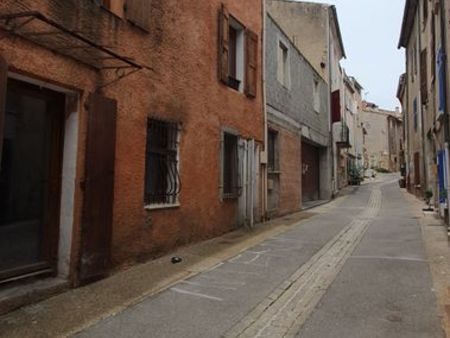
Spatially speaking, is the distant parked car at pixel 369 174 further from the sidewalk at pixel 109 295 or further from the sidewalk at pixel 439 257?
the sidewalk at pixel 109 295

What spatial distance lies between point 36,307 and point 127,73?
11.3 feet

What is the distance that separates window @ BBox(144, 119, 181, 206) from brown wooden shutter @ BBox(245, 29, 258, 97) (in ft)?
12.8

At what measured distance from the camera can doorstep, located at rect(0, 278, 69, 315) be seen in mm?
4840

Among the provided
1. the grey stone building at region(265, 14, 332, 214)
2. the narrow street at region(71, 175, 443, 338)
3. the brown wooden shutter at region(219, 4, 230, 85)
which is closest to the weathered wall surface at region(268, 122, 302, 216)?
the grey stone building at region(265, 14, 332, 214)

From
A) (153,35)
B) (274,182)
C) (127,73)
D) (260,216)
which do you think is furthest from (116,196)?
(274,182)

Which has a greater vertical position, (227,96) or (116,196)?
(227,96)

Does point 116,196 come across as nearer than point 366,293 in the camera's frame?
No

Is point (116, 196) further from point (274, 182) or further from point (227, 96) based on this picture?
point (274, 182)

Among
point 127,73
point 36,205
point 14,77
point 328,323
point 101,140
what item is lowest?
point 328,323

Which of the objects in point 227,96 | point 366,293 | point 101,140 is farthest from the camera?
point 227,96

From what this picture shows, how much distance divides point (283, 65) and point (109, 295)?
438 inches

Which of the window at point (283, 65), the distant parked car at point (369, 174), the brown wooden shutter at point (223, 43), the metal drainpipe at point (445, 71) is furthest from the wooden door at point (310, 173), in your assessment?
the distant parked car at point (369, 174)

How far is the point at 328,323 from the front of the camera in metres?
4.76

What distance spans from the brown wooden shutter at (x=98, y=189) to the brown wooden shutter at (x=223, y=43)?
13.3ft
